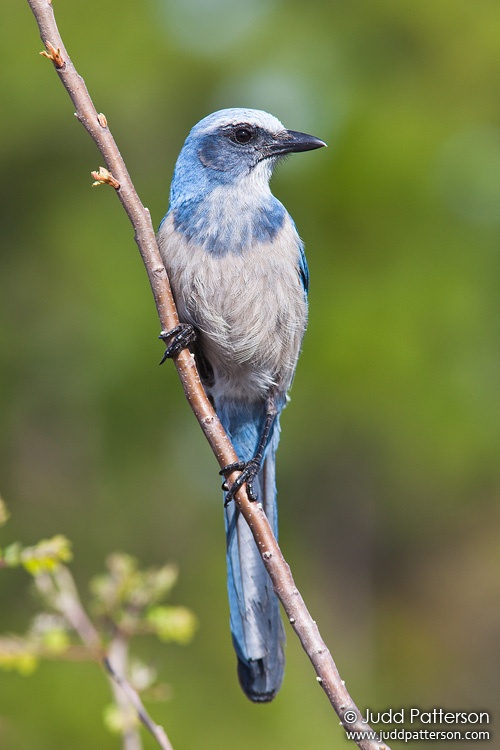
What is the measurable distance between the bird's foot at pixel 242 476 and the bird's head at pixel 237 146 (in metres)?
1.44

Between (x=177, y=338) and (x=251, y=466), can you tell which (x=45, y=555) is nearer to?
(x=177, y=338)

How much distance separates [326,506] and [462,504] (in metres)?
1.55

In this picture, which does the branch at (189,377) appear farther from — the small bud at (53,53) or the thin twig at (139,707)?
the thin twig at (139,707)

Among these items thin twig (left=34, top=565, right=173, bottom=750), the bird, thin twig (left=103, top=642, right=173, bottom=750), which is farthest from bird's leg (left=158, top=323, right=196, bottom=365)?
thin twig (left=103, top=642, right=173, bottom=750)

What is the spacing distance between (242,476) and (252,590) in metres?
A: 0.62

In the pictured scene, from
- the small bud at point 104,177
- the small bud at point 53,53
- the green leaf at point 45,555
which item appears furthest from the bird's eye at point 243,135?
the green leaf at point 45,555

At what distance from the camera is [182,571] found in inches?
368

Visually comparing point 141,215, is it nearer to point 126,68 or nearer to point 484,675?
point 126,68

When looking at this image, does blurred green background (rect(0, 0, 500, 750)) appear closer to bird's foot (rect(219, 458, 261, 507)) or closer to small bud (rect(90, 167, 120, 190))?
bird's foot (rect(219, 458, 261, 507))

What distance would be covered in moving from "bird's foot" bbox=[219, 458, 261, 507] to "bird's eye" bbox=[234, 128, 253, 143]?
1.63m

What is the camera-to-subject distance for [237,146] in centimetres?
443

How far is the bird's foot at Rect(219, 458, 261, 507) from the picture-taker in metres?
3.43

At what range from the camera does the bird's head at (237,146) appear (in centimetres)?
436

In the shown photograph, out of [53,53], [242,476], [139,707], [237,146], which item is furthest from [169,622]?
[237,146]
